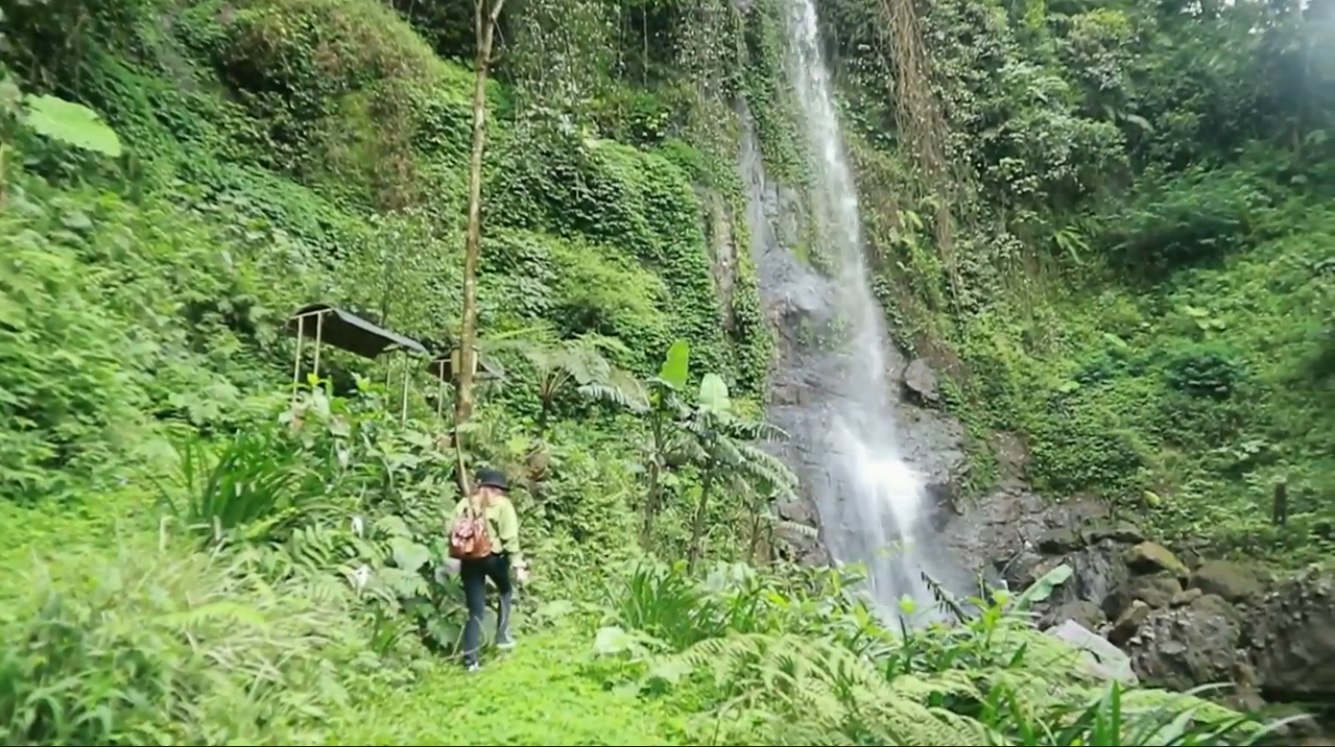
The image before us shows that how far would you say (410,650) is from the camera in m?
4.89

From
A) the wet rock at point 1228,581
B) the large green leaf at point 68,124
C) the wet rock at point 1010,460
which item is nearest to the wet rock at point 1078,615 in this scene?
the wet rock at point 1228,581

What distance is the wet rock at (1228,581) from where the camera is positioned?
10.5 meters

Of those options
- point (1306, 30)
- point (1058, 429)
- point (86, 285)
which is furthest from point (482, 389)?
point (1306, 30)

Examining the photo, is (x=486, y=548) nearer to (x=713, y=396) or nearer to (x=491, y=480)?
(x=491, y=480)

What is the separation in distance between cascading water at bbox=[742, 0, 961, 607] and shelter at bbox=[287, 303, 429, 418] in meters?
5.77

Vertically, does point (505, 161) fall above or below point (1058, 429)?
above

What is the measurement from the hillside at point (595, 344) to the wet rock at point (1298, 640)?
0.22m

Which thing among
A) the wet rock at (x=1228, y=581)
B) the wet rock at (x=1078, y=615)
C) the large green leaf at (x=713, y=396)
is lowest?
the wet rock at (x=1078, y=615)

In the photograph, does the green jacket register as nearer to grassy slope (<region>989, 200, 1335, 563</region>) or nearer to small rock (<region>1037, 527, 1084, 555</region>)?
small rock (<region>1037, 527, 1084, 555</region>)

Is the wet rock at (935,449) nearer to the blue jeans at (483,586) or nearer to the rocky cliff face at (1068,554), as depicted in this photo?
the rocky cliff face at (1068,554)

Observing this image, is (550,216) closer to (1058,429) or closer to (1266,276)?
(1058,429)

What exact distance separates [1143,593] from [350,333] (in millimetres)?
8531

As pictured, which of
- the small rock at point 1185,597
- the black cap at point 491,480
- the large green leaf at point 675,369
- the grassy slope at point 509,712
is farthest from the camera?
the small rock at point 1185,597

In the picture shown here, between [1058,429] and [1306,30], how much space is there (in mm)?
9327
